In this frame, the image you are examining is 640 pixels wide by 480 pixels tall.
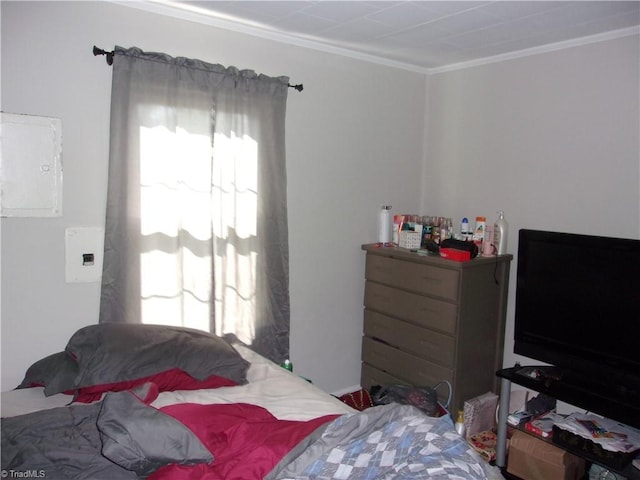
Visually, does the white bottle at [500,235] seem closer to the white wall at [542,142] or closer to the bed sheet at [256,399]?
the white wall at [542,142]

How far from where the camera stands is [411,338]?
3.25 meters

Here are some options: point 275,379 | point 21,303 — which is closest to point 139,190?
point 21,303

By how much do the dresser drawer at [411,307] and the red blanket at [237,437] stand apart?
131 centimetres

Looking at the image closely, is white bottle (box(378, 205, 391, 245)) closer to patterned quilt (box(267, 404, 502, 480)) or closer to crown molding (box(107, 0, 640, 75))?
crown molding (box(107, 0, 640, 75))

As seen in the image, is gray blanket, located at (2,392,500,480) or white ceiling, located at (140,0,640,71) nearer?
gray blanket, located at (2,392,500,480)

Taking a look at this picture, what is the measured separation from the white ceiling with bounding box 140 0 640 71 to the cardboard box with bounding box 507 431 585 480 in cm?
221

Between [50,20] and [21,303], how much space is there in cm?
137

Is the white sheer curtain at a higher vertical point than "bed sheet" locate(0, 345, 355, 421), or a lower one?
higher

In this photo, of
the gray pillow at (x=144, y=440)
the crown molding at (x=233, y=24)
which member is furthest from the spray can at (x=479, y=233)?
the gray pillow at (x=144, y=440)

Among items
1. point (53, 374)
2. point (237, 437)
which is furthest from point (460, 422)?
point (53, 374)

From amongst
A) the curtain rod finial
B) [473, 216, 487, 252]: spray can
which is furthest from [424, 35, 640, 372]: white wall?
the curtain rod finial

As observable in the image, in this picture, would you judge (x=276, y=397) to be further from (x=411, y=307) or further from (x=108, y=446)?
(x=411, y=307)

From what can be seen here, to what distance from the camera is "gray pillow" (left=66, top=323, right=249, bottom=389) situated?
2.15 m

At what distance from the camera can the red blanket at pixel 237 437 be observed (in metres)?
1.59
